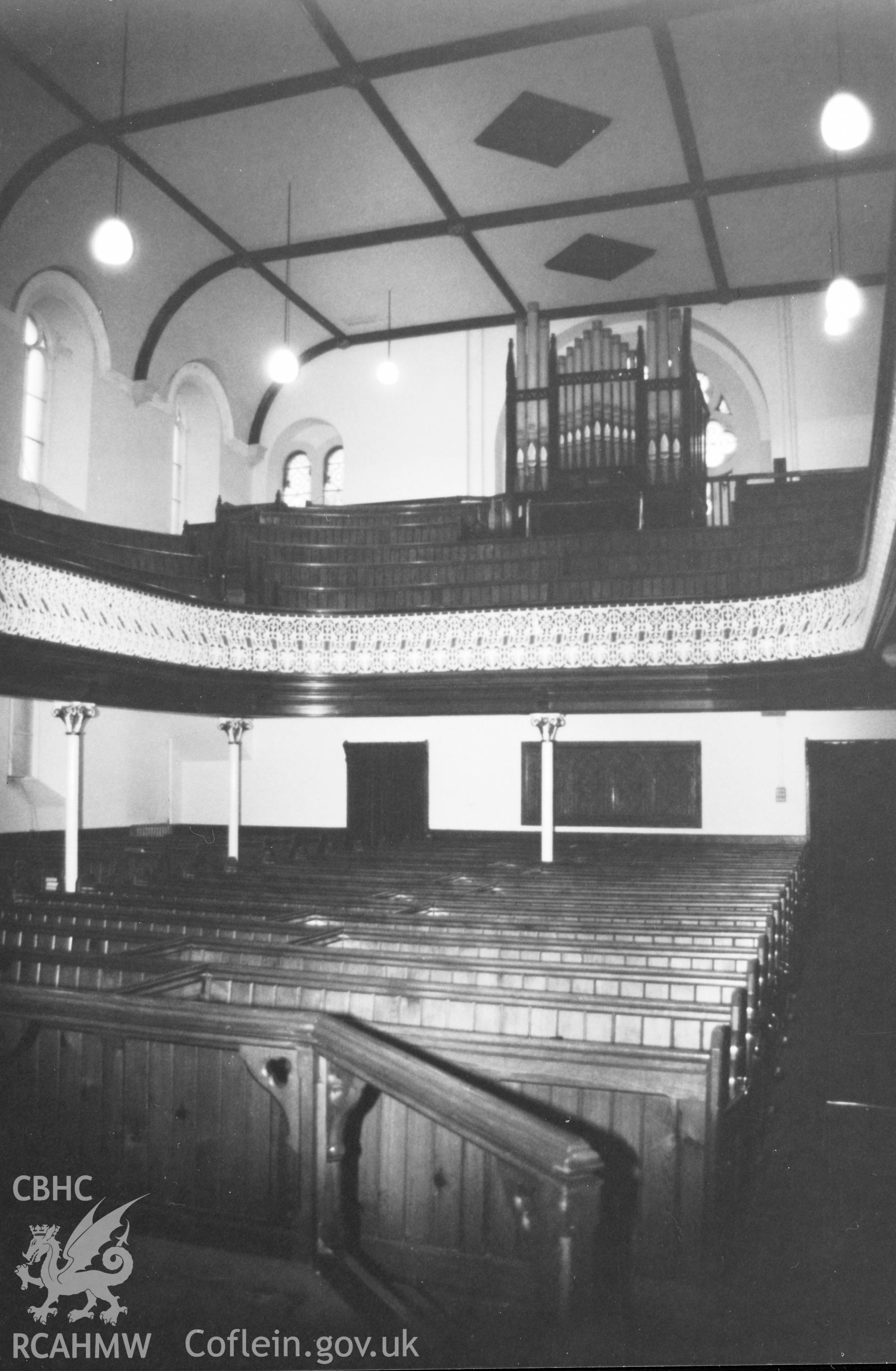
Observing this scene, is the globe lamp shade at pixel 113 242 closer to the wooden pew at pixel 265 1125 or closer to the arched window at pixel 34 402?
the arched window at pixel 34 402

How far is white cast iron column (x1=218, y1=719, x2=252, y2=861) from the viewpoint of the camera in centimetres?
1447

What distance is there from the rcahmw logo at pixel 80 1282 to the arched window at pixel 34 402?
→ 14701 millimetres

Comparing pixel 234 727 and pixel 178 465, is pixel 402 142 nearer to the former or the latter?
pixel 178 465

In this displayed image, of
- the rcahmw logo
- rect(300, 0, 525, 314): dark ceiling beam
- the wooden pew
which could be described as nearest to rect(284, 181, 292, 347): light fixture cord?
rect(300, 0, 525, 314): dark ceiling beam

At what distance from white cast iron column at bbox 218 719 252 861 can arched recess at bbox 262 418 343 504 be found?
8294 millimetres

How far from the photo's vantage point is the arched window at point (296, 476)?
72.4 ft

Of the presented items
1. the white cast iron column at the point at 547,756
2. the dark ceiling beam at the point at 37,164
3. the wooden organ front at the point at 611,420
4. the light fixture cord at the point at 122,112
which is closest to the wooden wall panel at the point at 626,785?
the white cast iron column at the point at 547,756

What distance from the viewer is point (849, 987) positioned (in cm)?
908

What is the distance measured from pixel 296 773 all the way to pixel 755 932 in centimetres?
1218

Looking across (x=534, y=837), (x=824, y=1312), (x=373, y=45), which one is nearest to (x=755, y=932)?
(x=824, y=1312)

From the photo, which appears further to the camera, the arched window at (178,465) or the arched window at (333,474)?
the arched window at (333,474)

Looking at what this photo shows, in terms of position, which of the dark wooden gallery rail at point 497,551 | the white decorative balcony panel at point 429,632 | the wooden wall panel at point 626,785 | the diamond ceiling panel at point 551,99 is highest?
the diamond ceiling panel at point 551,99

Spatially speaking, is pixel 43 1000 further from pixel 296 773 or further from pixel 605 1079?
pixel 296 773

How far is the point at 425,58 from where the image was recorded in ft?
42.2
